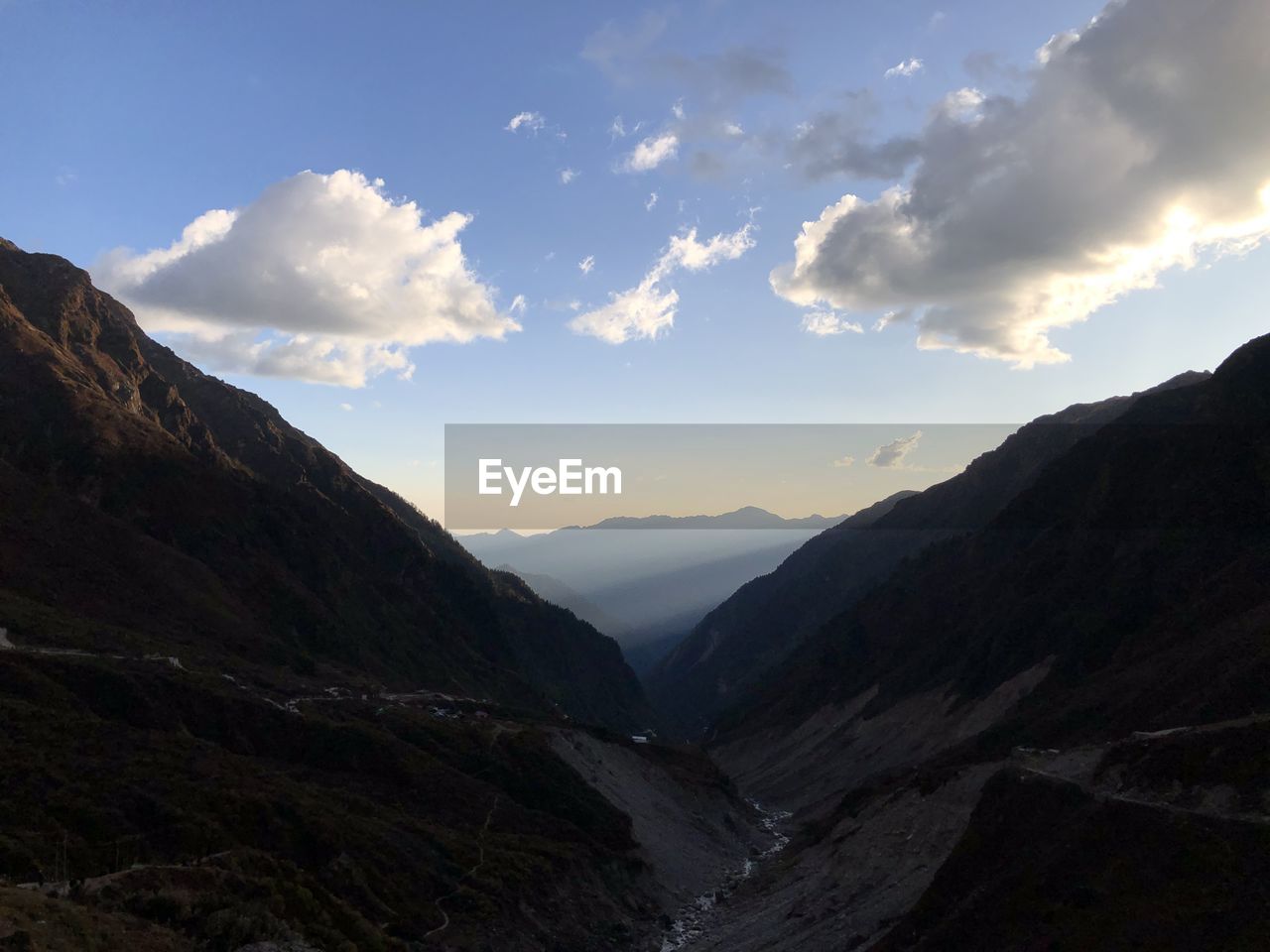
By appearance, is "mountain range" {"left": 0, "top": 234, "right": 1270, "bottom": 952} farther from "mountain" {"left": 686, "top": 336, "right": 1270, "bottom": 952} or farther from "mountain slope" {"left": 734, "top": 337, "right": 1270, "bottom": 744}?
"mountain slope" {"left": 734, "top": 337, "right": 1270, "bottom": 744}

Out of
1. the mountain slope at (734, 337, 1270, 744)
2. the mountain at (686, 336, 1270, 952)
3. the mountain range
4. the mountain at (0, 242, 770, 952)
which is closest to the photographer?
the mountain at (686, 336, 1270, 952)

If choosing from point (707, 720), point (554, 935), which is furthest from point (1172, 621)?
point (707, 720)

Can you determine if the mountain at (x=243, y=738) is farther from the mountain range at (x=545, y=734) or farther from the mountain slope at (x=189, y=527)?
the mountain slope at (x=189, y=527)

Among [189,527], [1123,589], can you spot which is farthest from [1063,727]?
[189,527]

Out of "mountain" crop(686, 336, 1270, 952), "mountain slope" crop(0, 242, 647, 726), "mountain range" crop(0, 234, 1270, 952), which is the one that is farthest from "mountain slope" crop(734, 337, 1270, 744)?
"mountain slope" crop(0, 242, 647, 726)

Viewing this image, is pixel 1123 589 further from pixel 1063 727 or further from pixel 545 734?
pixel 545 734

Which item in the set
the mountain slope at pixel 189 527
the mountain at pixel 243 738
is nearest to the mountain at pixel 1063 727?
the mountain at pixel 243 738
